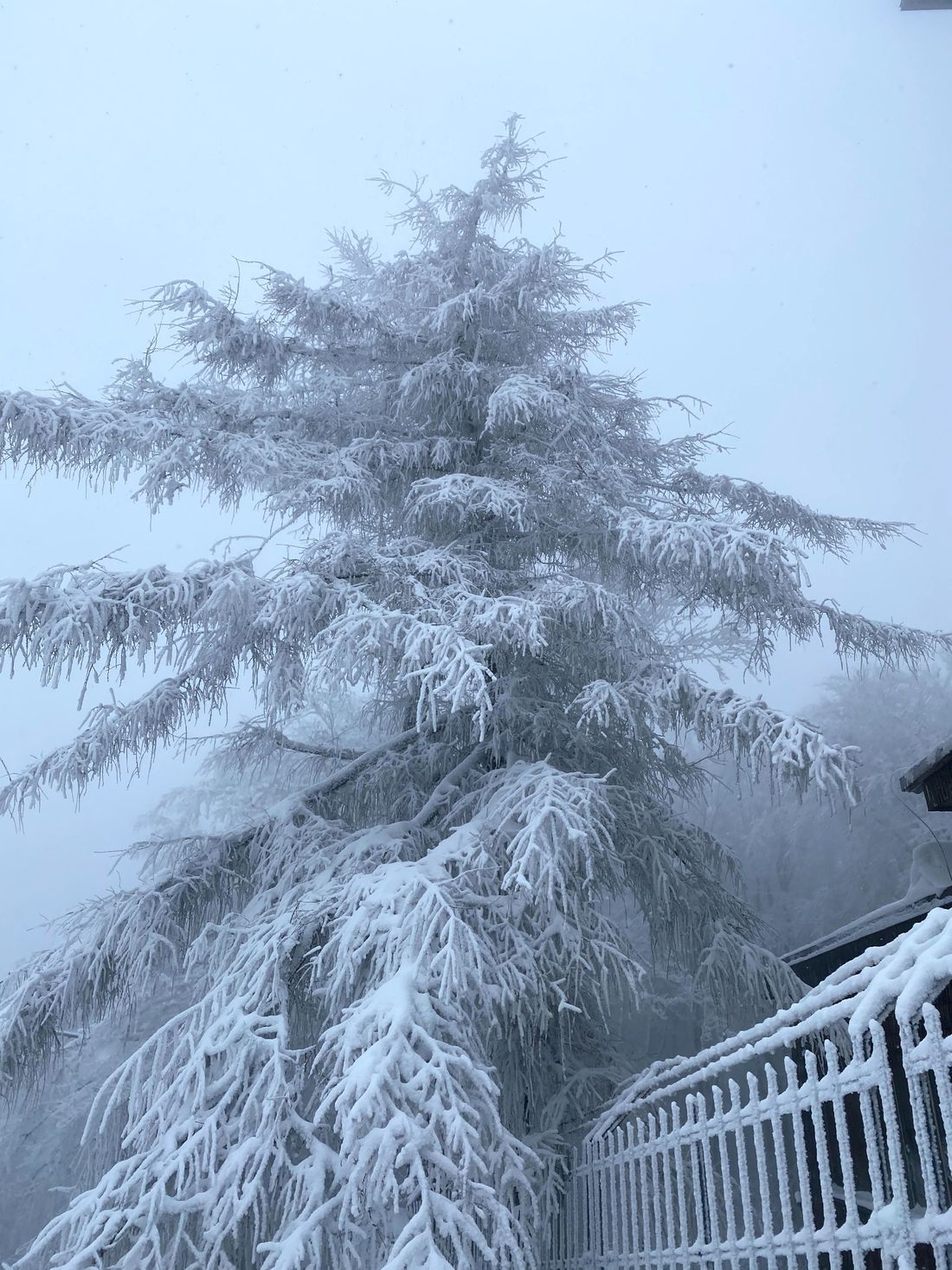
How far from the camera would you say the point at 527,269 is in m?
7.54

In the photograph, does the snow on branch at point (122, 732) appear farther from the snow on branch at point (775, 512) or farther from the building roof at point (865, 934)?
the building roof at point (865, 934)

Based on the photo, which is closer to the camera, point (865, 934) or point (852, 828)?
point (865, 934)

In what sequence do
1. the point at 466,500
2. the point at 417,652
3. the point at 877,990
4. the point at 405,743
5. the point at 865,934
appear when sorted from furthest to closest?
the point at 865,934
the point at 405,743
the point at 466,500
the point at 417,652
the point at 877,990

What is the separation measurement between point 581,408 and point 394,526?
6.73ft

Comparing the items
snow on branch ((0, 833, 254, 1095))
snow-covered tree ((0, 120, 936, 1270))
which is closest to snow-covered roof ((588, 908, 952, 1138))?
snow-covered tree ((0, 120, 936, 1270))

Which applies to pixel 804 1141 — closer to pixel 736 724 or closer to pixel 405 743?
pixel 736 724

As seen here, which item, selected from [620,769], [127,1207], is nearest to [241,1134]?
[127,1207]

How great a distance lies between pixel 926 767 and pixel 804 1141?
4060 mm

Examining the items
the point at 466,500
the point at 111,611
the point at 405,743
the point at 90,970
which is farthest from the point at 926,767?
the point at 90,970

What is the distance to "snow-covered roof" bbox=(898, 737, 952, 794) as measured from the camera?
20.2 feet

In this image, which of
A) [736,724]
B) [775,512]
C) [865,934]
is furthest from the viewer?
[865,934]

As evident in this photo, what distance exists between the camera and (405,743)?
7.82 meters

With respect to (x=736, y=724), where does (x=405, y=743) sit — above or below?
above

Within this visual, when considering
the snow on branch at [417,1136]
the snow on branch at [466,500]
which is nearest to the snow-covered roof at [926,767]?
the snow on branch at [466,500]
